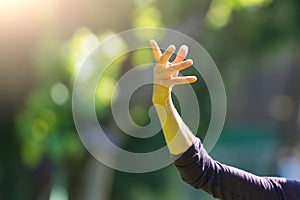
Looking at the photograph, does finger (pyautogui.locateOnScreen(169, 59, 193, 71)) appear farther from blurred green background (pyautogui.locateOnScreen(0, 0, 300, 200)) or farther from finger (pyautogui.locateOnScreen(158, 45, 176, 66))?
blurred green background (pyautogui.locateOnScreen(0, 0, 300, 200))

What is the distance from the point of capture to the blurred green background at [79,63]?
12.1 ft

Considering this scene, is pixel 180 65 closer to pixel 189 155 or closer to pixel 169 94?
pixel 169 94

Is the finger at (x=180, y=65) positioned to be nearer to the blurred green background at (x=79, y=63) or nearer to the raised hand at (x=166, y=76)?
the raised hand at (x=166, y=76)

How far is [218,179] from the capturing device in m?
1.83

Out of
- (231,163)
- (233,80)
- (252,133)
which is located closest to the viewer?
(233,80)

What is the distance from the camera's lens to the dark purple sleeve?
182 cm

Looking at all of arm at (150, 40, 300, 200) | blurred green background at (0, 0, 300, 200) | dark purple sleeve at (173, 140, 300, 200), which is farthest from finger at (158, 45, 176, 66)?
blurred green background at (0, 0, 300, 200)

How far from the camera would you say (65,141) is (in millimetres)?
3789

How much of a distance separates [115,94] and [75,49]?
12.9 inches

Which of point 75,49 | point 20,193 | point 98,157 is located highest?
point 75,49

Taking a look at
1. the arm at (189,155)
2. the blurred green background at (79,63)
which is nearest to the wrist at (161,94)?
the arm at (189,155)

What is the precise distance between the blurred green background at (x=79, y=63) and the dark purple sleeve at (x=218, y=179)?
1792 millimetres

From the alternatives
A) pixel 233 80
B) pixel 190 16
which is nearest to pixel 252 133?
pixel 233 80

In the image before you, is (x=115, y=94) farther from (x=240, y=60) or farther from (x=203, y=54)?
(x=240, y=60)
